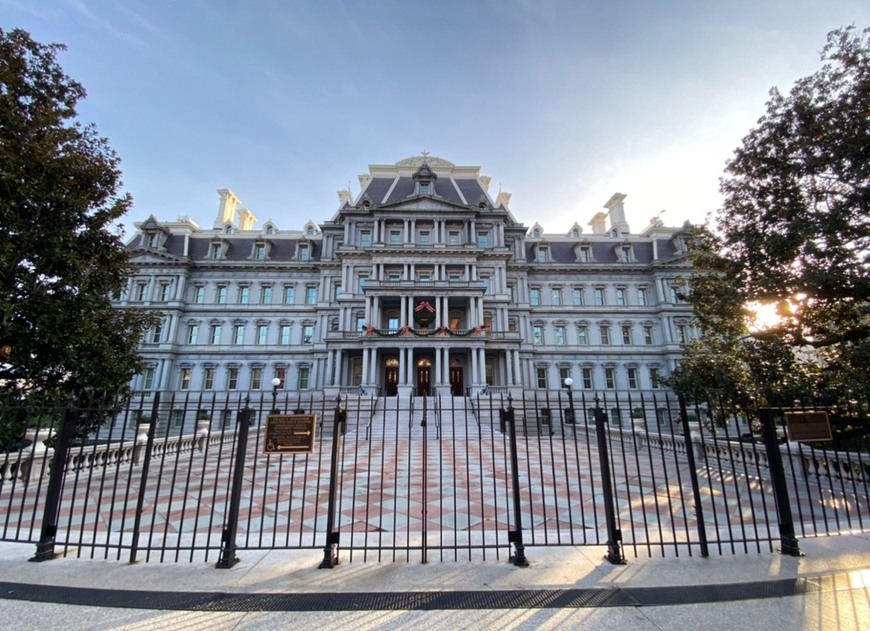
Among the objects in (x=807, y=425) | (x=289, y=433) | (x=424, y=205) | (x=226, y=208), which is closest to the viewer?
(x=289, y=433)

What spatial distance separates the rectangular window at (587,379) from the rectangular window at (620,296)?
23.3 ft

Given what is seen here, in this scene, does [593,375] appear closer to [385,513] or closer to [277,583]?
[385,513]

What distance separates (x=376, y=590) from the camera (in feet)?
12.2

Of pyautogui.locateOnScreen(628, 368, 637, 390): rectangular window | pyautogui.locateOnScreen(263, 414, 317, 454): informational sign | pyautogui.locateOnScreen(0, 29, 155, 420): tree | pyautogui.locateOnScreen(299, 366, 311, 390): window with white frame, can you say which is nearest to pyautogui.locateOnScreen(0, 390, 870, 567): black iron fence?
pyautogui.locateOnScreen(263, 414, 317, 454): informational sign

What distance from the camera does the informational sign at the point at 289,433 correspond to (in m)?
4.84

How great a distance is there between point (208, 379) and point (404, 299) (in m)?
17.8

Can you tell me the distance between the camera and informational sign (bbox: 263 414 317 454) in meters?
4.84

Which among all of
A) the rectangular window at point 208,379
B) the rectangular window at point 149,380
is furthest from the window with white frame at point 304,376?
the rectangular window at point 149,380

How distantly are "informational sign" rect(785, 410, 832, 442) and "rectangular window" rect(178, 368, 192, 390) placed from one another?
3643 cm

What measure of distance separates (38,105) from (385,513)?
40.6 ft

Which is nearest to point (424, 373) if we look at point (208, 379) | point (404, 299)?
point (404, 299)

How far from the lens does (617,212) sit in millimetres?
40500

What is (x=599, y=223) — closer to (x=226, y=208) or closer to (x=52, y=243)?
(x=226, y=208)

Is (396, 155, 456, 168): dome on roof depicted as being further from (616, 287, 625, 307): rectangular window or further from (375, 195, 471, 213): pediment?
(616, 287, 625, 307): rectangular window
